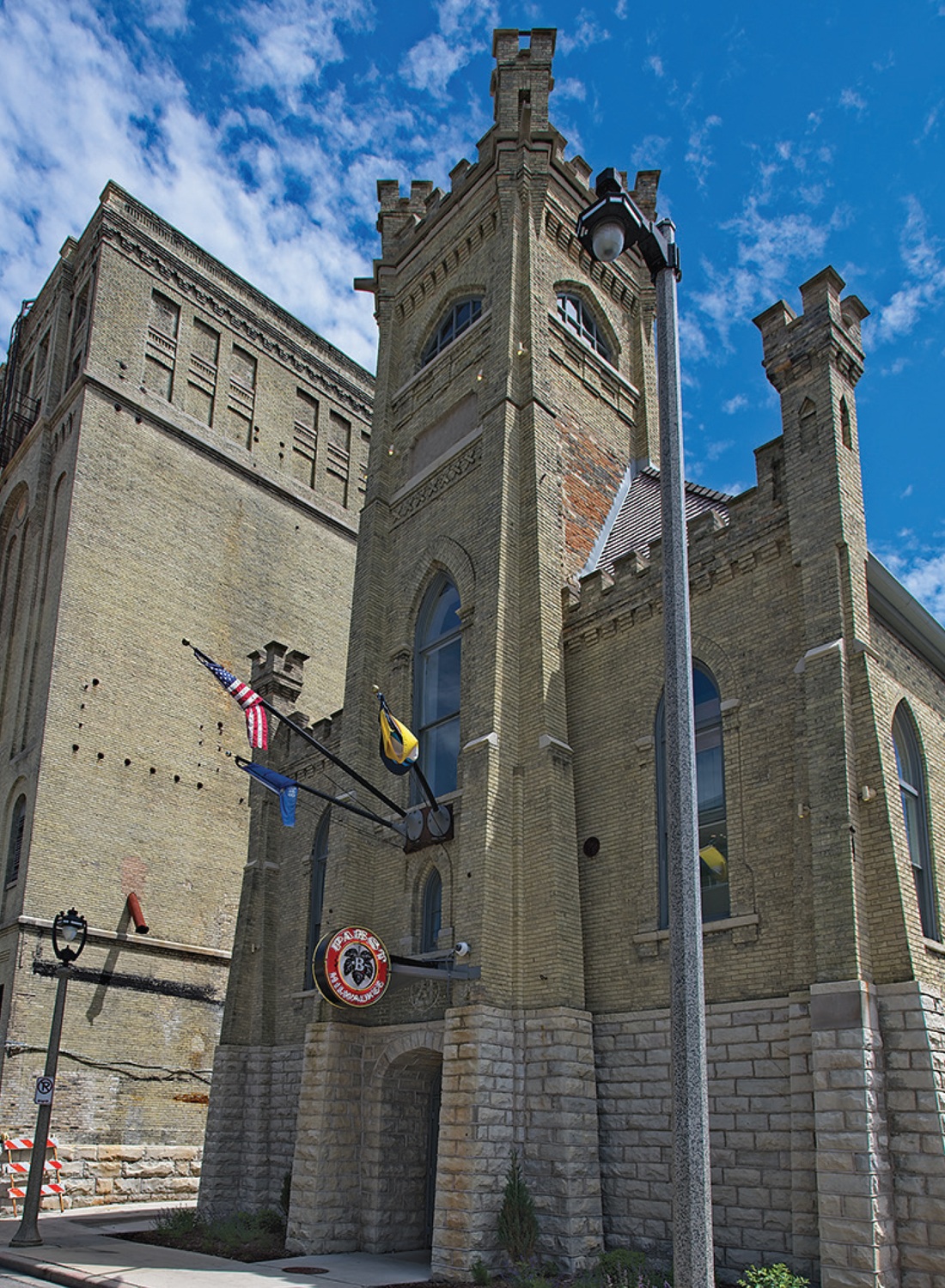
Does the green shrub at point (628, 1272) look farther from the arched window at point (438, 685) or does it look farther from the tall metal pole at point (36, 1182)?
the tall metal pole at point (36, 1182)

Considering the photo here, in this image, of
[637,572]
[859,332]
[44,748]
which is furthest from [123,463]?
[859,332]

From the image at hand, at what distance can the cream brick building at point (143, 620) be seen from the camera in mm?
25094

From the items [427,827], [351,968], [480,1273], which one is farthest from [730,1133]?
[427,827]

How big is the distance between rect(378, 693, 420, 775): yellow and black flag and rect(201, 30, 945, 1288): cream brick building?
92cm

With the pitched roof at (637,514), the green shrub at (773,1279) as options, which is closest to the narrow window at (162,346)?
the pitched roof at (637,514)

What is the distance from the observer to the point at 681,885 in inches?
309

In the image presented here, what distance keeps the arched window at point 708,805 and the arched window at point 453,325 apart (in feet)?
34.0

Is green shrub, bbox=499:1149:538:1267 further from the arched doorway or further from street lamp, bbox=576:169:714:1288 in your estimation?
street lamp, bbox=576:169:714:1288

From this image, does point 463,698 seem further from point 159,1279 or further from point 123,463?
point 123,463

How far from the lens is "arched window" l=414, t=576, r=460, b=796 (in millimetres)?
19000

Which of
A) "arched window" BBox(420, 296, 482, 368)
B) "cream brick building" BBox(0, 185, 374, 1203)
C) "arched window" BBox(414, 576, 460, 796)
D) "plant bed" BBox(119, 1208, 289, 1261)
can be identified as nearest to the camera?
"plant bed" BBox(119, 1208, 289, 1261)

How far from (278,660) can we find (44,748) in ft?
20.9

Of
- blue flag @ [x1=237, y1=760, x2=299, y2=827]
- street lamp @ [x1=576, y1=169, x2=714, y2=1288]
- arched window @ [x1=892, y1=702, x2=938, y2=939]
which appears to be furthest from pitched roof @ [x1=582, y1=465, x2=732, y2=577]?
street lamp @ [x1=576, y1=169, x2=714, y2=1288]

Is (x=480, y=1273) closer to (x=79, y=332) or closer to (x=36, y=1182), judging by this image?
(x=36, y=1182)
